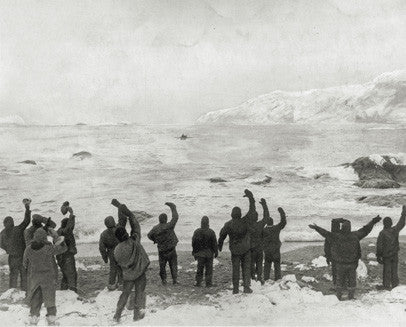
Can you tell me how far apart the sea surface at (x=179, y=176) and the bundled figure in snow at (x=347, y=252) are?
595cm

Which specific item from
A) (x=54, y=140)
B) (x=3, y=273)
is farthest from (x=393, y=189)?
(x=54, y=140)

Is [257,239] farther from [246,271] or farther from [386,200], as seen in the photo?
[386,200]

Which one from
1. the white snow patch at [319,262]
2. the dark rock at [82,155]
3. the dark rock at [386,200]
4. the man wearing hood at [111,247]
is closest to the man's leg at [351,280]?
the white snow patch at [319,262]

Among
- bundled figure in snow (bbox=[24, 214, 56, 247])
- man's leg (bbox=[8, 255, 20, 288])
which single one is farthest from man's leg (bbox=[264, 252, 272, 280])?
man's leg (bbox=[8, 255, 20, 288])

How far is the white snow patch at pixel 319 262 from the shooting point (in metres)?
8.66

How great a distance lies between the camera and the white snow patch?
8.66 m

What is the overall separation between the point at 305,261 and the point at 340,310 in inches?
148

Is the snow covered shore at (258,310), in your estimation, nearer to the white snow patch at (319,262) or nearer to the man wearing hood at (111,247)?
the man wearing hood at (111,247)

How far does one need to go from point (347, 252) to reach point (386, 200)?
12.2 meters

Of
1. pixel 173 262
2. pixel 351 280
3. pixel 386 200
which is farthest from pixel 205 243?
pixel 386 200

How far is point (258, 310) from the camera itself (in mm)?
5543

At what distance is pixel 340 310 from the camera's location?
5.43 m

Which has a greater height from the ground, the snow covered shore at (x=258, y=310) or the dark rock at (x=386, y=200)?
the dark rock at (x=386, y=200)

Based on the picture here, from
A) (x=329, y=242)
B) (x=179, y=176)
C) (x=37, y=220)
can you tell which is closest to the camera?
(x=37, y=220)
